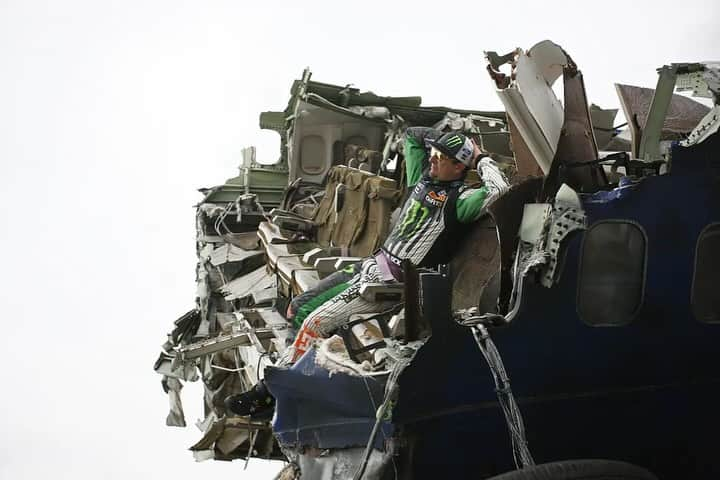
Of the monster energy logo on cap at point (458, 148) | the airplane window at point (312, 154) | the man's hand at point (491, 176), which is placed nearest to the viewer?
the man's hand at point (491, 176)

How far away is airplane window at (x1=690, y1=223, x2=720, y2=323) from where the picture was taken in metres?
6.20

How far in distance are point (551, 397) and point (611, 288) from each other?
875 mm

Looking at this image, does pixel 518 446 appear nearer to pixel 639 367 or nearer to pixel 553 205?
pixel 639 367

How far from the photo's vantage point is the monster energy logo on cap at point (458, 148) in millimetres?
7324

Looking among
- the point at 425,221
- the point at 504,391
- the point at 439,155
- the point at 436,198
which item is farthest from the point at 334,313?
the point at 504,391

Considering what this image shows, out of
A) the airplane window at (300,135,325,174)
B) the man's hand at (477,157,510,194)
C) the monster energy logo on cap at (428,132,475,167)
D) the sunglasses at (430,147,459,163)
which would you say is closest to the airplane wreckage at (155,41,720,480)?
the man's hand at (477,157,510,194)

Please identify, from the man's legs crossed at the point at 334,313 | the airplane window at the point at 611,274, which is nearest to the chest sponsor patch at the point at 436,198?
the man's legs crossed at the point at 334,313

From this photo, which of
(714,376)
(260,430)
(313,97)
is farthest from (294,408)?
(313,97)

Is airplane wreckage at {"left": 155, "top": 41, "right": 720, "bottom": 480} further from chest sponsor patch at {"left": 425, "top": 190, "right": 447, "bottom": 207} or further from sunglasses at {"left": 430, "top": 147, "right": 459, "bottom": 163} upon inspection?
sunglasses at {"left": 430, "top": 147, "right": 459, "bottom": 163}

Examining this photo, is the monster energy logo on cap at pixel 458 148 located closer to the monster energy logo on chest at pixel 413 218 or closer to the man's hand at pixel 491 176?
the man's hand at pixel 491 176

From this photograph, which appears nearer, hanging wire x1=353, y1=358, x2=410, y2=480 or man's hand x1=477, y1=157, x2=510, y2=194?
hanging wire x1=353, y1=358, x2=410, y2=480

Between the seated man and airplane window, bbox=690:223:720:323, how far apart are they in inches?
69.5

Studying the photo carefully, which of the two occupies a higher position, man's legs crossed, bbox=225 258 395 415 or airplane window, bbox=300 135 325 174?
airplane window, bbox=300 135 325 174

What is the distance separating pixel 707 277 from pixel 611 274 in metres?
0.79
